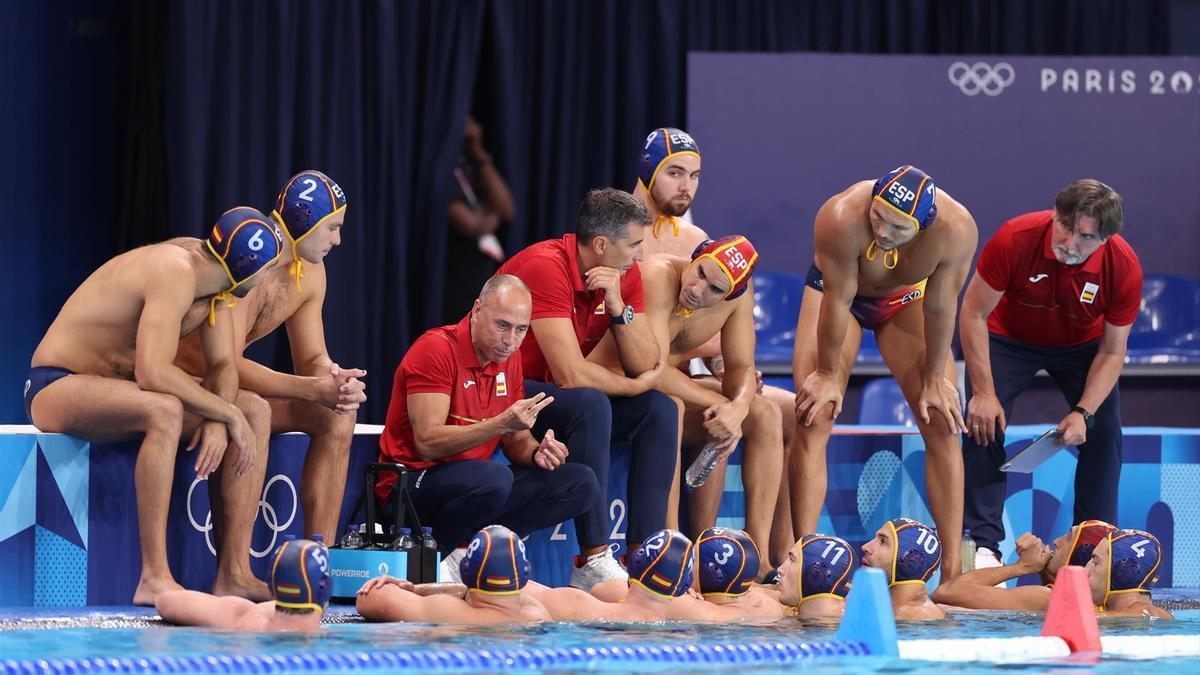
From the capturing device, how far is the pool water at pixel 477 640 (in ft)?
16.3

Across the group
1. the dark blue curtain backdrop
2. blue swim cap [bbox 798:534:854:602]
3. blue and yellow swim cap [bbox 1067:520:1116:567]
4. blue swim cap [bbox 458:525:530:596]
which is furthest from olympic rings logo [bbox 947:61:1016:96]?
blue swim cap [bbox 458:525:530:596]

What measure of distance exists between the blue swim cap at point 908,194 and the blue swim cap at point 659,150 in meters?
1.04

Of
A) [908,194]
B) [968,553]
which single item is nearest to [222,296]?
[908,194]

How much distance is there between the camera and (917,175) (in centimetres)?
663

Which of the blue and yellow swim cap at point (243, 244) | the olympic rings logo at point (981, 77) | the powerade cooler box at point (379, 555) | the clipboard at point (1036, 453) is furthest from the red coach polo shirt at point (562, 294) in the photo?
the olympic rings logo at point (981, 77)

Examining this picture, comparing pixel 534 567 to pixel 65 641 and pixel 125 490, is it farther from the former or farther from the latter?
pixel 65 641

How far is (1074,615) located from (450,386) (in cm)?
230

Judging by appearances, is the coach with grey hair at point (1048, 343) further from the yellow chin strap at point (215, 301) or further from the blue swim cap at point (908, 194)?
the yellow chin strap at point (215, 301)

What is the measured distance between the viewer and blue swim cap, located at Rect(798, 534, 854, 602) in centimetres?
622

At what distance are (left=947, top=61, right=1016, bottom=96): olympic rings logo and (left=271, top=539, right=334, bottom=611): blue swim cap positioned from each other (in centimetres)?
587

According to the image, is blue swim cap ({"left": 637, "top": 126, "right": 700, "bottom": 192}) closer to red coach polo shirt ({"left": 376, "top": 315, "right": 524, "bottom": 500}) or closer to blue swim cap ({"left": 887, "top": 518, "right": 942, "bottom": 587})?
red coach polo shirt ({"left": 376, "top": 315, "right": 524, "bottom": 500})

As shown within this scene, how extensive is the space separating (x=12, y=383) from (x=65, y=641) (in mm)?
4442

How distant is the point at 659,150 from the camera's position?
24.3ft

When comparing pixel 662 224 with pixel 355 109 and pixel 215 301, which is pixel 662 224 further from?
pixel 355 109
